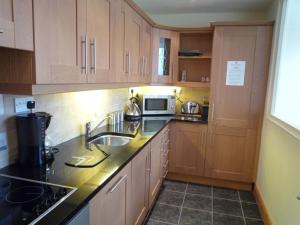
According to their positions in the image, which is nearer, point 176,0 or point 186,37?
point 176,0

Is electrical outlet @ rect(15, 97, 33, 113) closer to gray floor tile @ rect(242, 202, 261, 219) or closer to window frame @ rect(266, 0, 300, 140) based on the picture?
window frame @ rect(266, 0, 300, 140)

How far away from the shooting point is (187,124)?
3.19 m

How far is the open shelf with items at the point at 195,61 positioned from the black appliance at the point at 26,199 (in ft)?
8.69

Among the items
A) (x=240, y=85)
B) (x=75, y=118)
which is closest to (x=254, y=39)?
(x=240, y=85)

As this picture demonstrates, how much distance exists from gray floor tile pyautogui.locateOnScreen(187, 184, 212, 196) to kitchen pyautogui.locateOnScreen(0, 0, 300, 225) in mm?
14

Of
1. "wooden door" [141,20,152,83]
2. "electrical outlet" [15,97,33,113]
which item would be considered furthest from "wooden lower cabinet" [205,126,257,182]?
"electrical outlet" [15,97,33,113]

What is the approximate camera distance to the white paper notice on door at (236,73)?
2920 millimetres

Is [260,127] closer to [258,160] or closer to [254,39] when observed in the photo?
[258,160]

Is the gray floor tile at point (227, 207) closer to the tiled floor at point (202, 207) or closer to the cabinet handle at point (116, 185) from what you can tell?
the tiled floor at point (202, 207)

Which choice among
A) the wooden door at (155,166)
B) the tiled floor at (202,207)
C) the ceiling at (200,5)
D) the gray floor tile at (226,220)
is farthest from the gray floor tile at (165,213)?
the ceiling at (200,5)

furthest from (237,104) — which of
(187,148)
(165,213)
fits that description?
(165,213)

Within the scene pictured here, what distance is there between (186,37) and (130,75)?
167 centimetres

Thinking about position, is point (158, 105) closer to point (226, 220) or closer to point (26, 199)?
point (226, 220)

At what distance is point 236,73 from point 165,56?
1002 mm
